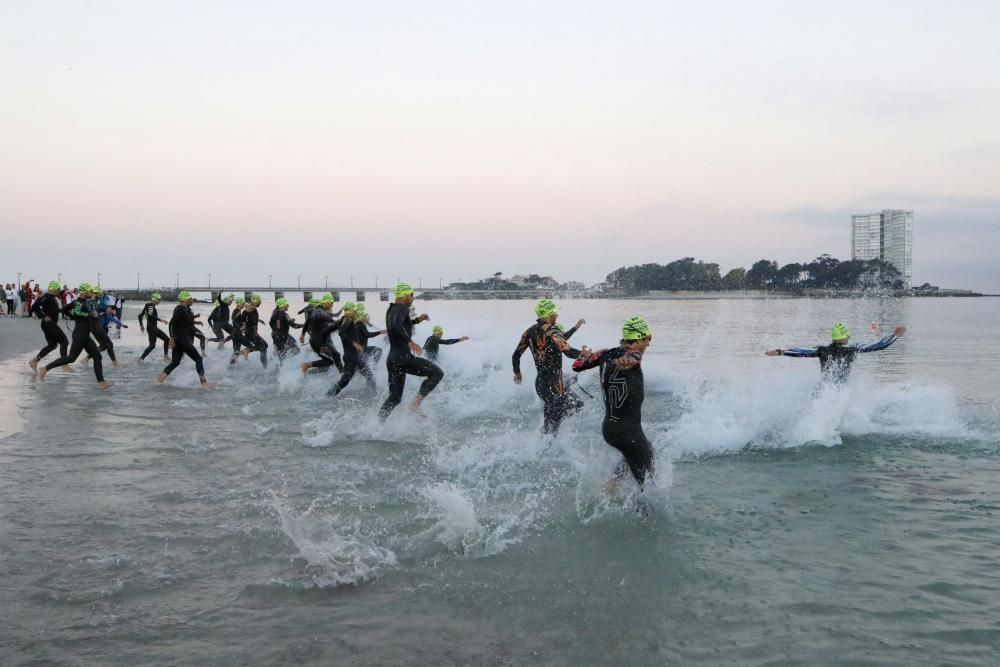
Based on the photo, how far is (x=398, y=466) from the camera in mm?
8391

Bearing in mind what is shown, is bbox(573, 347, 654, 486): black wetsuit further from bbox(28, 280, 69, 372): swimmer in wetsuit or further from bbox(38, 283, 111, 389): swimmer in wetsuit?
bbox(28, 280, 69, 372): swimmer in wetsuit

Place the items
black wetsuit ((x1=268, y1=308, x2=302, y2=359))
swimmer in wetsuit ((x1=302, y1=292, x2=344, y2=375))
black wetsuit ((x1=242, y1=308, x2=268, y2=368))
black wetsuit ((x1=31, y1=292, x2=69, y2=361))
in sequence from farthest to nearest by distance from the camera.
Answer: black wetsuit ((x1=242, y1=308, x2=268, y2=368)), black wetsuit ((x1=268, y1=308, x2=302, y2=359)), black wetsuit ((x1=31, y1=292, x2=69, y2=361)), swimmer in wetsuit ((x1=302, y1=292, x2=344, y2=375))

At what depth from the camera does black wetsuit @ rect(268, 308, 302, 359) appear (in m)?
17.3

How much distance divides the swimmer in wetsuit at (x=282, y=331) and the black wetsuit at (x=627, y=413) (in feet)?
40.1

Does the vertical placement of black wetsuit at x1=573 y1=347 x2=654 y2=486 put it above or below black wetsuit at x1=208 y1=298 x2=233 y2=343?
below

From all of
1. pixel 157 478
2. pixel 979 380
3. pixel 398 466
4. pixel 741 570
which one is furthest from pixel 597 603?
pixel 979 380

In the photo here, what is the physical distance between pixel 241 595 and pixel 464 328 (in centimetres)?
Answer: 2732

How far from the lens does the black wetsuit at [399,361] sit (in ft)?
34.0

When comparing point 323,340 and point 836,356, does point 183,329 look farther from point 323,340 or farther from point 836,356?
point 836,356

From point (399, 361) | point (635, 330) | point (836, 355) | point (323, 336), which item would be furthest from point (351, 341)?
point (635, 330)

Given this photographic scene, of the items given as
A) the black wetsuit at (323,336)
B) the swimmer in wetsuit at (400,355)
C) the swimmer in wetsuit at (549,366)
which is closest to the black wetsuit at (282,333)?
the black wetsuit at (323,336)

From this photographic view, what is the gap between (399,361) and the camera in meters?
10.5

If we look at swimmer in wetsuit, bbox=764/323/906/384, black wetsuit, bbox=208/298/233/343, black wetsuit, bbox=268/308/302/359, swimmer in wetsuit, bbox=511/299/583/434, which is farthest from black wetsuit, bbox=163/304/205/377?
swimmer in wetsuit, bbox=764/323/906/384

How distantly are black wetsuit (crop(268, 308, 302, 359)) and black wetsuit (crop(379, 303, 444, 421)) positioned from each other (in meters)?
7.51
